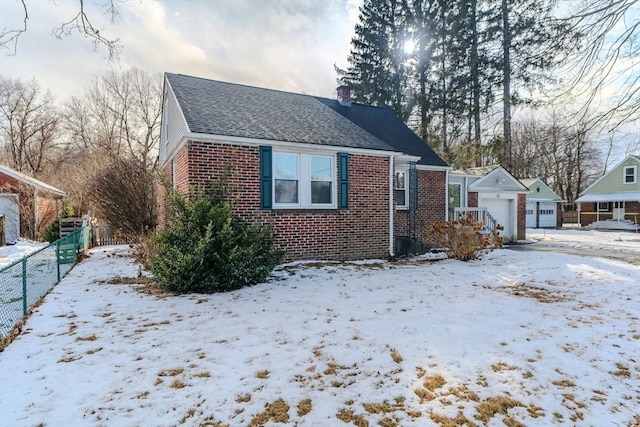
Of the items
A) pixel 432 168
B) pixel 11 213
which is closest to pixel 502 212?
pixel 432 168

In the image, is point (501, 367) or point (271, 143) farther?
point (271, 143)

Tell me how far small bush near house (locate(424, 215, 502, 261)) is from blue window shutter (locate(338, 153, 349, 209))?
2878 mm

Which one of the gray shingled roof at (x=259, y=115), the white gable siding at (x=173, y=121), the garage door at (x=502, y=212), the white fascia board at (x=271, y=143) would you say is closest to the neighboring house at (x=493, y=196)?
the garage door at (x=502, y=212)

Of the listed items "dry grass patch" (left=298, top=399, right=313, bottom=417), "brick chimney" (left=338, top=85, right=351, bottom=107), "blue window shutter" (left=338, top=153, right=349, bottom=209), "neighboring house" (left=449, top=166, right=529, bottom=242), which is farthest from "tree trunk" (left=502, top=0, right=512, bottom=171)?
"dry grass patch" (left=298, top=399, right=313, bottom=417)

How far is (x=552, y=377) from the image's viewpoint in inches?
130

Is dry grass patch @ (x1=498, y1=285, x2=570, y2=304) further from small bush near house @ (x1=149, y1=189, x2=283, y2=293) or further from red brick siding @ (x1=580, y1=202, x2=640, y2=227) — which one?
red brick siding @ (x1=580, y1=202, x2=640, y2=227)

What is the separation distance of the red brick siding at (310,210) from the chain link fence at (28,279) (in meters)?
3.14

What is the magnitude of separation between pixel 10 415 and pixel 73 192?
20.6 m

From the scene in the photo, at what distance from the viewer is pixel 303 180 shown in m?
9.14

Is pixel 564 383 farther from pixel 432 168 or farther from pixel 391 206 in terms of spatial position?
pixel 432 168

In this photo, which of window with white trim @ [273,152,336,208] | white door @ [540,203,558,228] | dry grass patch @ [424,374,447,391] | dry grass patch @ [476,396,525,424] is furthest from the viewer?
white door @ [540,203,558,228]

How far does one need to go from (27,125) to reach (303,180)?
33.2 meters

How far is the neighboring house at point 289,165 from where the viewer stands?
823 cm

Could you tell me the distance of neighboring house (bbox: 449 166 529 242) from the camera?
1548cm
